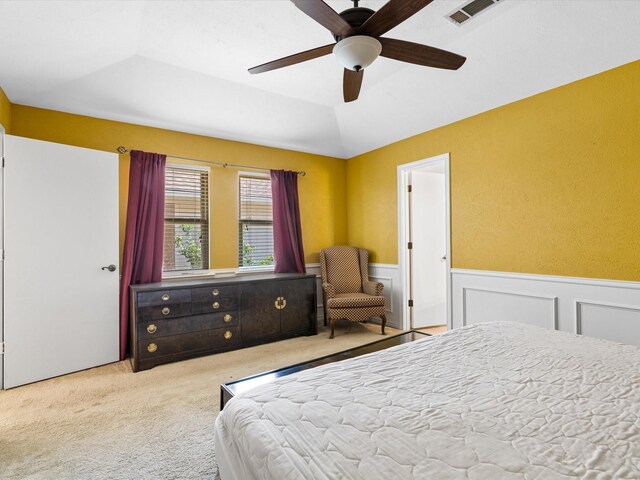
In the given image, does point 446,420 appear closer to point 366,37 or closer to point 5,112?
point 366,37

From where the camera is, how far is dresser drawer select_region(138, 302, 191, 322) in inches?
121

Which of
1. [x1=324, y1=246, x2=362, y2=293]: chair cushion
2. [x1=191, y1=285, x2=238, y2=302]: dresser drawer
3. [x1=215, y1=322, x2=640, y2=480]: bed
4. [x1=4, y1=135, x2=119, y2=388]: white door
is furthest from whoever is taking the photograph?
[x1=324, y1=246, x2=362, y2=293]: chair cushion

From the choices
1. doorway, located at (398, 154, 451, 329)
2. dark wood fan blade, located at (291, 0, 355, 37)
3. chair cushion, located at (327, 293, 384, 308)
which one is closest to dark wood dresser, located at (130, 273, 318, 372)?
chair cushion, located at (327, 293, 384, 308)

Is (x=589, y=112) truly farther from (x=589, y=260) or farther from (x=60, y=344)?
(x=60, y=344)

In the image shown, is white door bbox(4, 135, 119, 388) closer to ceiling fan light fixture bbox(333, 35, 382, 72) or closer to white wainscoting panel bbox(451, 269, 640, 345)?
ceiling fan light fixture bbox(333, 35, 382, 72)

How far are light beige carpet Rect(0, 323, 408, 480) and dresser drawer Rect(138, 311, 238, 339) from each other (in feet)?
1.04

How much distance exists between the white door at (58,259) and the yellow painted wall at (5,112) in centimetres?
27

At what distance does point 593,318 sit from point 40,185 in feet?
15.9

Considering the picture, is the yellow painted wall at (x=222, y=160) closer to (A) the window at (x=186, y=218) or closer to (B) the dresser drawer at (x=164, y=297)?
(A) the window at (x=186, y=218)

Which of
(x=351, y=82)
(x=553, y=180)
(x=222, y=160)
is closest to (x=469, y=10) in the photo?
(x=351, y=82)

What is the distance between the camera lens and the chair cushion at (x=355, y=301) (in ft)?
13.0

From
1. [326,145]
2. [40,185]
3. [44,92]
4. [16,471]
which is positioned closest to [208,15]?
[44,92]

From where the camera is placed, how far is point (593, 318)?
263cm

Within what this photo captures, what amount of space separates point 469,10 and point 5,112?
157 inches
